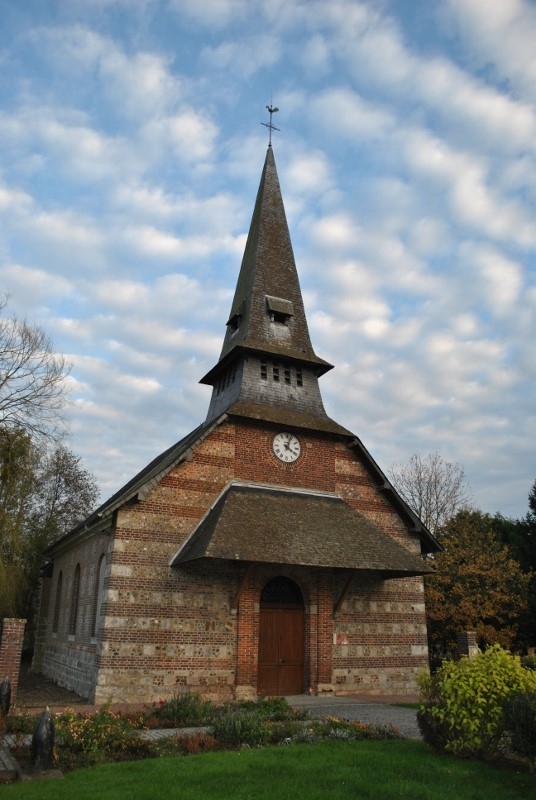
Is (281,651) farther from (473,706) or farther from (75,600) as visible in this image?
(473,706)

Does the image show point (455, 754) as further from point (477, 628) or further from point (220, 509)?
point (477, 628)

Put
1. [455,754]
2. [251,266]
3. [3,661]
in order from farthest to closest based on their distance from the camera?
[251,266] → [3,661] → [455,754]

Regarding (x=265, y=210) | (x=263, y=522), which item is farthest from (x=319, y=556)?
(x=265, y=210)

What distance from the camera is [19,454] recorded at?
61.6 ft

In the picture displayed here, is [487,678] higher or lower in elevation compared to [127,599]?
lower

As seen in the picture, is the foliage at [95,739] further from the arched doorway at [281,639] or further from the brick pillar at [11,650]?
the arched doorway at [281,639]

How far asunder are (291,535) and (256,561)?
1.72 meters

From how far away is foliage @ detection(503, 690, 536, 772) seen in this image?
7785 millimetres

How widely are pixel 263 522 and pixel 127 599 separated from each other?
12.2ft

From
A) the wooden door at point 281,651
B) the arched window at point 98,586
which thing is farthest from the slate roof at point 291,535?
the arched window at point 98,586

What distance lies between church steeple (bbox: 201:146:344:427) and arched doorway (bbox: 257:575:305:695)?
16.0 feet

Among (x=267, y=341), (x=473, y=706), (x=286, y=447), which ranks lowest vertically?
(x=473, y=706)

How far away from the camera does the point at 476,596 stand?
84.3 ft

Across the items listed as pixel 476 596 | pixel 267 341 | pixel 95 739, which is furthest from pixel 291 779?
pixel 476 596
